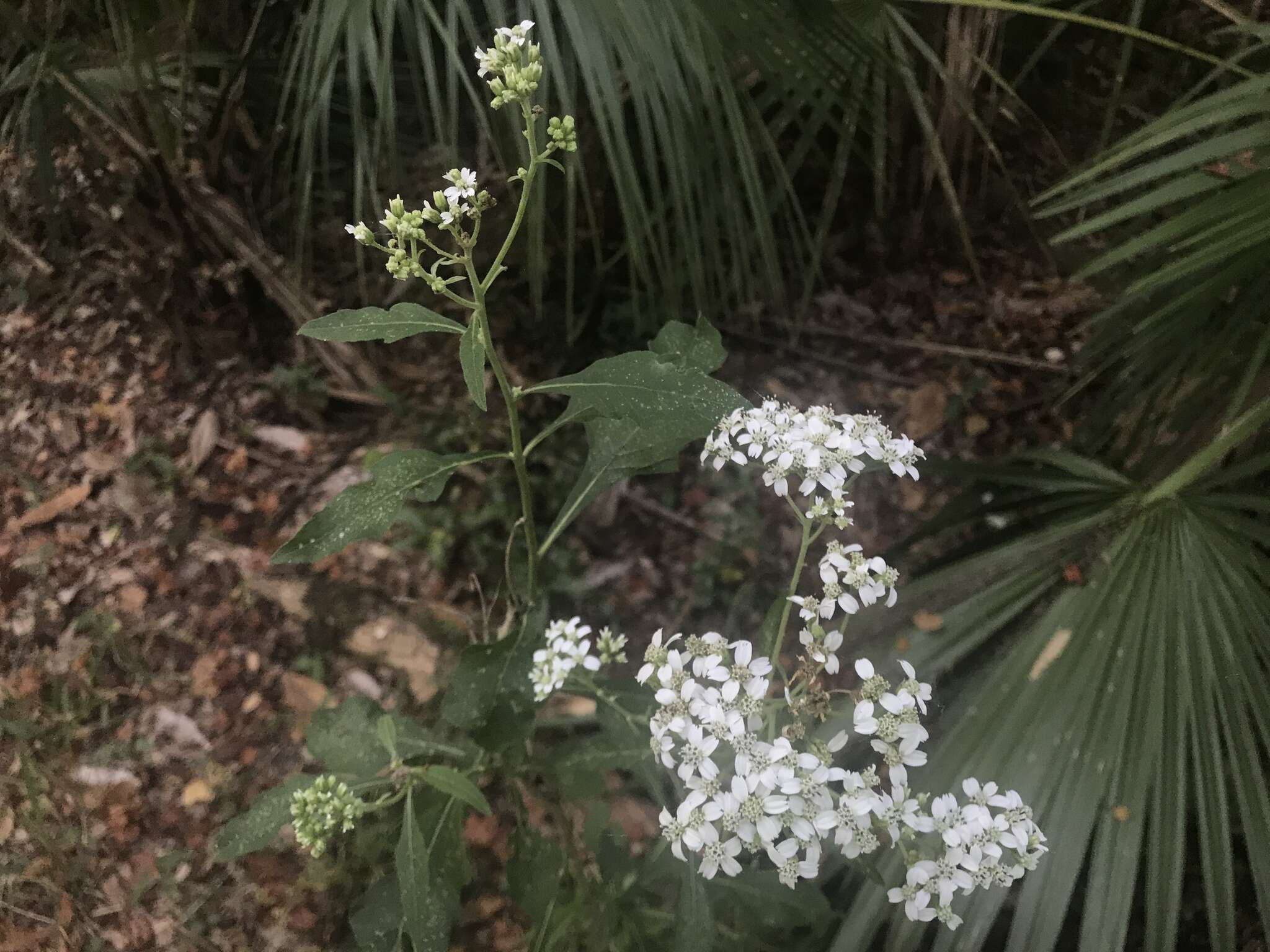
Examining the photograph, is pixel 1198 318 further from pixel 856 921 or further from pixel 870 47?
pixel 856 921

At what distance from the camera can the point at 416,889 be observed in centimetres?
79

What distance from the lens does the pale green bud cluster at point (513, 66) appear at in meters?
0.65


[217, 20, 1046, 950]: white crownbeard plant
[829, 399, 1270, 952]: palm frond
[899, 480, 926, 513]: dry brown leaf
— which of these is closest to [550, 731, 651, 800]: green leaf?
[217, 20, 1046, 950]: white crownbeard plant

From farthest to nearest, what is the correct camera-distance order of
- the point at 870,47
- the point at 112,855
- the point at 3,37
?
the point at 3,37 < the point at 112,855 < the point at 870,47

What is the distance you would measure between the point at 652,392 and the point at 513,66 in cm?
31

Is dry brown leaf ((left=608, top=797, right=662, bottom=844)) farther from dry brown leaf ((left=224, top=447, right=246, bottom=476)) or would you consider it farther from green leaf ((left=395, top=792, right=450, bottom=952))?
dry brown leaf ((left=224, top=447, right=246, bottom=476))

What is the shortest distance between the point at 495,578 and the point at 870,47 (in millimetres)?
1206

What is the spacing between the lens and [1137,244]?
1.05 metres

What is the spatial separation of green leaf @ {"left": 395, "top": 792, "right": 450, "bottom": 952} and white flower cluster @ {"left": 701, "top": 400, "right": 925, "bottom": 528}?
20.0 inches

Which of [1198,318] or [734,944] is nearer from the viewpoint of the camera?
[734,944]

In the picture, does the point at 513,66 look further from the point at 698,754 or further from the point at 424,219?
the point at 698,754

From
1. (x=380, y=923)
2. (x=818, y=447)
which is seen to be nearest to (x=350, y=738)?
(x=380, y=923)

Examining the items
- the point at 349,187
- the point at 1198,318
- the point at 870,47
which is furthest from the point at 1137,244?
the point at 349,187

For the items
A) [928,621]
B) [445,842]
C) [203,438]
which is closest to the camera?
[445,842]
